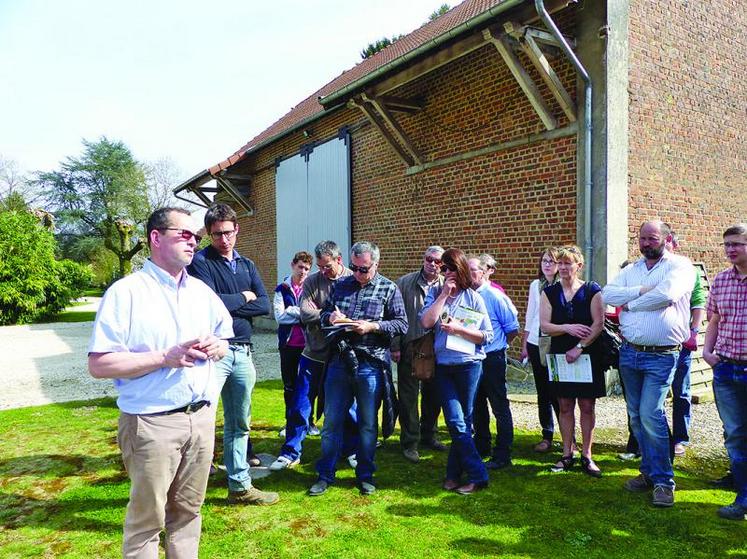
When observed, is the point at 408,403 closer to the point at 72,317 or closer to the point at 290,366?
the point at 290,366

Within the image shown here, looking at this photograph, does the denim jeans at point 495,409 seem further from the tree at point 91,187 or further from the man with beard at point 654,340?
the tree at point 91,187

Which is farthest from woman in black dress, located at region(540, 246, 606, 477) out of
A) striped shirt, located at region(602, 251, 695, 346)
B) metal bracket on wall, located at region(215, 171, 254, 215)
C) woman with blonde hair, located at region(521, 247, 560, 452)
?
metal bracket on wall, located at region(215, 171, 254, 215)

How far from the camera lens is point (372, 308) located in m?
3.86

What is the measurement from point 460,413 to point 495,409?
0.71 metres

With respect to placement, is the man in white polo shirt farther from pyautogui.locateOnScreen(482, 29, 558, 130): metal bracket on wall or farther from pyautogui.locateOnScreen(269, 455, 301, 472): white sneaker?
pyautogui.locateOnScreen(482, 29, 558, 130): metal bracket on wall

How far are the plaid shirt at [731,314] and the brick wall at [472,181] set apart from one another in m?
3.22

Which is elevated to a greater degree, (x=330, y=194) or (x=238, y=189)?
(x=238, y=189)

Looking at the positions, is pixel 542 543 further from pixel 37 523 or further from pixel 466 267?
pixel 37 523

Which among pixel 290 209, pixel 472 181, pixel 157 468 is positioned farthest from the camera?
pixel 290 209

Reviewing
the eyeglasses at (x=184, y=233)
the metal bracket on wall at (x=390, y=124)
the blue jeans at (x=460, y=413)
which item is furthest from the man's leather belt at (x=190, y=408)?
the metal bracket on wall at (x=390, y=124)

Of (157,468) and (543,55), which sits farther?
(543,55)

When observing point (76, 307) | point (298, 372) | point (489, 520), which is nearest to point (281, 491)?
point (298, 372)

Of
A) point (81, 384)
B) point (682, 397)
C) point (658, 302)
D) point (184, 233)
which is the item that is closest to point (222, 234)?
point (184, 233)

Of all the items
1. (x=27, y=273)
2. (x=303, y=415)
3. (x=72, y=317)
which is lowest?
(x=72, y=317)
